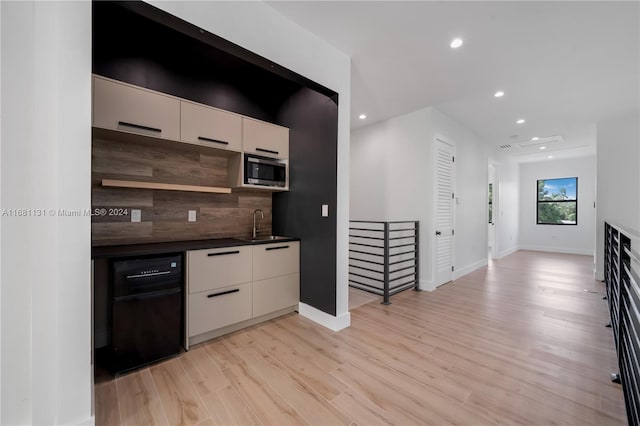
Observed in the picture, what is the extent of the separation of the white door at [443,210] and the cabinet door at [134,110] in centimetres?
345

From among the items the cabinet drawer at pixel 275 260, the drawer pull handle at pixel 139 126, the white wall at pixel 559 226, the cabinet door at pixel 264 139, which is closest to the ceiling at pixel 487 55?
the cabinet door at pixel 264 139

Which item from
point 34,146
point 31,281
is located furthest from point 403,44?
point 31,281

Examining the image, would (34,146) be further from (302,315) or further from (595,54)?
(595,54)

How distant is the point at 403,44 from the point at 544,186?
26.8ft

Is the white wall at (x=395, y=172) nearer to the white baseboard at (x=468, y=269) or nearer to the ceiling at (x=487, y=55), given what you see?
the ceiling at (x=487, y=55)

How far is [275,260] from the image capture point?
9.02 ft

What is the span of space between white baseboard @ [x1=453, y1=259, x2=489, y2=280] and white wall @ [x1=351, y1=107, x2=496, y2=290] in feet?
0.06

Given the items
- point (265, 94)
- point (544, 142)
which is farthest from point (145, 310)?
point (544, 142)

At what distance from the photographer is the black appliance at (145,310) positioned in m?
1.83

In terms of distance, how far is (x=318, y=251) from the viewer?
2.76m

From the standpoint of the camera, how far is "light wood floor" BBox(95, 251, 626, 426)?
152 cm

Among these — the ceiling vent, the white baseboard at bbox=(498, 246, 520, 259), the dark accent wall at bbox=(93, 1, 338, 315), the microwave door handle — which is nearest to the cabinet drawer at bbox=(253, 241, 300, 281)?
the dark accent wall at bbox=(93, 1, 338, 315)

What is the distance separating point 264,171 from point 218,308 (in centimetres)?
143

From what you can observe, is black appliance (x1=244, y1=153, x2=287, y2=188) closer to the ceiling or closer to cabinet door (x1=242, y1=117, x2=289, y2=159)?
cabinet door (x1=242, y1=117, x2=289, y2=159)
